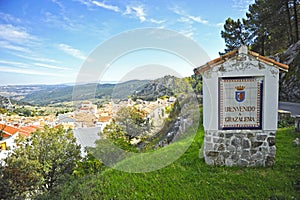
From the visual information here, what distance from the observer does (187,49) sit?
11.9 feet

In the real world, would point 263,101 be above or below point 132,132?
above

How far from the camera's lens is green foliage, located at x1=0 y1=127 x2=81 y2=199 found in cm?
633

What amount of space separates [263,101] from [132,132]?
8.77 feet

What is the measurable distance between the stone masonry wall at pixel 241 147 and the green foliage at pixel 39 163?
4.72 m

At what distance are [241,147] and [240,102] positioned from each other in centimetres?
90

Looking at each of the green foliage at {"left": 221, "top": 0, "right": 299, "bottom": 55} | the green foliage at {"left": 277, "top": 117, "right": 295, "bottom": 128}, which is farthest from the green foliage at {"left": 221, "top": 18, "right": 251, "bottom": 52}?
the green foliage at {"left": 277, "top": 117, "right": 295, "bottom": 128}

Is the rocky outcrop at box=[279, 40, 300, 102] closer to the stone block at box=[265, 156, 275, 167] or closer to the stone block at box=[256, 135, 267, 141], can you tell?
the stone block at box=[265, 156, 275, 167]

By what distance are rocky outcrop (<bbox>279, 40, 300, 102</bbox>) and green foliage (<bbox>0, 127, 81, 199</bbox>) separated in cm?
1277

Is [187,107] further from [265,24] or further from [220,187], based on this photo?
[265,24]

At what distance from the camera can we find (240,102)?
3.72 m

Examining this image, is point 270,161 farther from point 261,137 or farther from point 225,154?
point 225,154

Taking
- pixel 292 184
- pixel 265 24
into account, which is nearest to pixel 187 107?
pixel 292 184

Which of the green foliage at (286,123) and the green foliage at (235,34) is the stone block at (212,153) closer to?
the green foliage at (286,123)

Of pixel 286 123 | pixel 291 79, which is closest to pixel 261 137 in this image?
pixel 286 123
